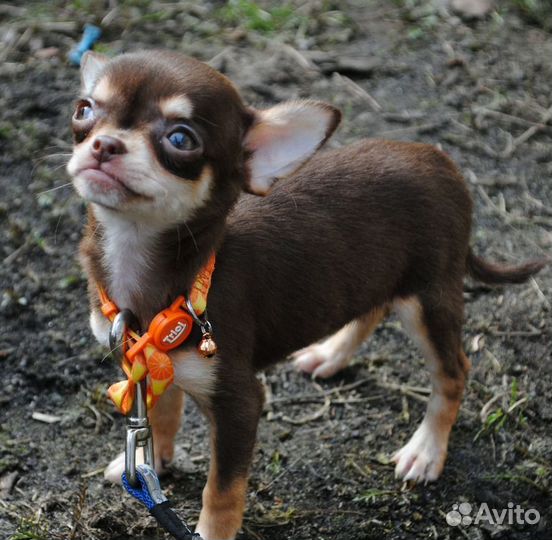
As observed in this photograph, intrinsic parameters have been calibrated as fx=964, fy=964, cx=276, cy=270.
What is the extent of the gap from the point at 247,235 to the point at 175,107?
768 millimetres

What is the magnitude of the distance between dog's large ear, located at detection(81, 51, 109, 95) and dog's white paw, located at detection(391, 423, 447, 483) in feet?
7.15

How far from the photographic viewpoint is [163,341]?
3.40m

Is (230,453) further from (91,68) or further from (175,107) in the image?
(91,68)

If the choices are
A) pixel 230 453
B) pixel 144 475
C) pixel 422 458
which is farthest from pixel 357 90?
pixel 144 475

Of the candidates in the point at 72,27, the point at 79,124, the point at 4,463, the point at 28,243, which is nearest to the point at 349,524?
the point at 4,463

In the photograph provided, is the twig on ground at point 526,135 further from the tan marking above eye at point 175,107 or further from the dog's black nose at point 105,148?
the dog's black nose at point 105,148

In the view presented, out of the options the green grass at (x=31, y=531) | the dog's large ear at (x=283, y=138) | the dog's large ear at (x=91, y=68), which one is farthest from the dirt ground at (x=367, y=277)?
the dog's large ear at (x=91, y=68)

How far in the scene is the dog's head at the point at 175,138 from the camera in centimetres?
309

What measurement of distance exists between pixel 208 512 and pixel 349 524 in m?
0.68

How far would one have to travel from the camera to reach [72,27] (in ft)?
23.4

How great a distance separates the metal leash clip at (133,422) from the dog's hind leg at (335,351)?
5.00 feet

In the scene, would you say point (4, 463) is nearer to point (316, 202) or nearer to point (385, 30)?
point (316, 202)

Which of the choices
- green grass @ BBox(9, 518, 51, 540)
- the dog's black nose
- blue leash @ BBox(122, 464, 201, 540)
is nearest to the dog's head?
the dog's black nose

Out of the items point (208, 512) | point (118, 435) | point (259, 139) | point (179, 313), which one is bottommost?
point (118, 435)
